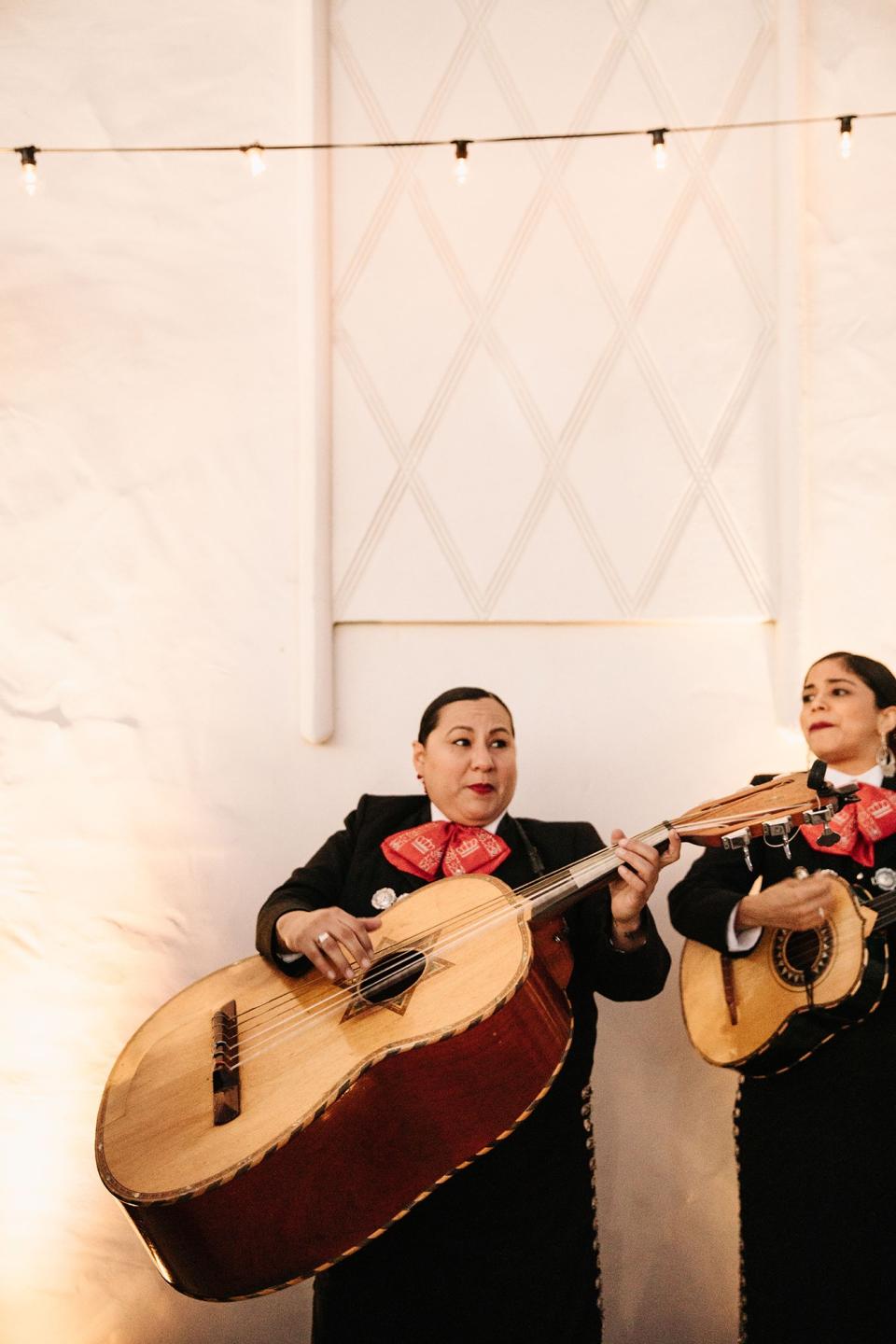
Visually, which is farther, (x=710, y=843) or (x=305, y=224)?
(x=305, y=224)

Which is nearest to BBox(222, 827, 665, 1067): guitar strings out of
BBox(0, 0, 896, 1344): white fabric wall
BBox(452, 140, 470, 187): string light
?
BBox(0, 0, 896, 1344): white fabric wall

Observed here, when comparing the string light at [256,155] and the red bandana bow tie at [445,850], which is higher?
the string light at [256,155]

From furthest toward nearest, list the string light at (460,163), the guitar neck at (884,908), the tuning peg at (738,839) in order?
the string light at (460,163)
the guitar neck at (884,908)
the tuning peg at (738,839)

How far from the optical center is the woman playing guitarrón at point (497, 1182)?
2.36m

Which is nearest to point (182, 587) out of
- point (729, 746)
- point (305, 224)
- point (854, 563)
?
point (305, 224)

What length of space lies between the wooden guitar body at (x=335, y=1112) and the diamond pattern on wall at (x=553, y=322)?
4.67ft

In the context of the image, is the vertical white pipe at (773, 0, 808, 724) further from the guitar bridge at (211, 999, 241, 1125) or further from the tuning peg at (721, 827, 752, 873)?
the guitar bridge at (211, 999, 241, 1125)

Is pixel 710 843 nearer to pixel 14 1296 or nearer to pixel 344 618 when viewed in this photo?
pixel 344 618

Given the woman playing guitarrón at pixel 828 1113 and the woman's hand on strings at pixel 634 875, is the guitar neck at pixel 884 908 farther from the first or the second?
the woman's hand on strings at pixel 634 875

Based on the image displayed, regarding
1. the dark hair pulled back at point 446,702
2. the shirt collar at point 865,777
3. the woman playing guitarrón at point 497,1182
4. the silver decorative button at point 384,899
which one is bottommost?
the woman playing guitarrón at point 497,1182

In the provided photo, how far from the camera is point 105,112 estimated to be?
3.50 meters

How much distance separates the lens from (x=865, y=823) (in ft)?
8.27

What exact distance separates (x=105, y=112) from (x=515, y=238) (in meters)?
1.31

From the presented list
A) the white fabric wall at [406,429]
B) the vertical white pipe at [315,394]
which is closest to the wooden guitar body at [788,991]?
the white fabric wall at [406,429]
